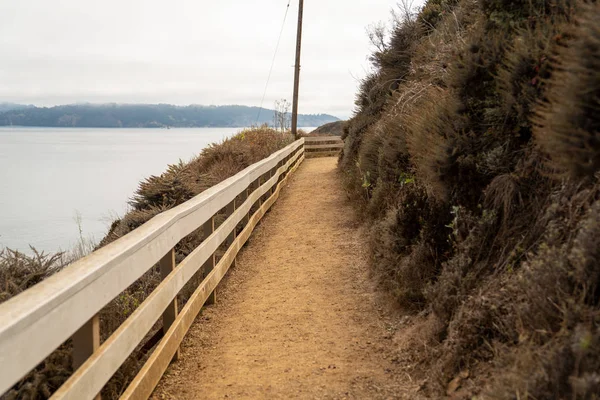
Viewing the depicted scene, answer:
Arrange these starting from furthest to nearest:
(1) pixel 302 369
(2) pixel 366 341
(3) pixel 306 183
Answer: (3) pixel 306 183 < (2) pixel 366 341 < (1) pixel 302 369

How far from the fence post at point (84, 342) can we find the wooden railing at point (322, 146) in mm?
22462

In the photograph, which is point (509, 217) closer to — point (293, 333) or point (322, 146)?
point (293, 333)

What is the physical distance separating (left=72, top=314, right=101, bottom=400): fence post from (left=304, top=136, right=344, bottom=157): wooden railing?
884 inches

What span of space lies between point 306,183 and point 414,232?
373 inches

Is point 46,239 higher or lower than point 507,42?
lower

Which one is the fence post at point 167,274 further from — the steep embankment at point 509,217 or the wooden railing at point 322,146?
the wooden railing at point 322,146

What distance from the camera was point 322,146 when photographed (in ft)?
84.9

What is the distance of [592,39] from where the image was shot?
10.2ft

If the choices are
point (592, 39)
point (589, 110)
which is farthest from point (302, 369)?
point (592, 39)

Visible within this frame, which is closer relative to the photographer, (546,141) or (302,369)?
(546,141)

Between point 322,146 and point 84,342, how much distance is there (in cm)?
2340

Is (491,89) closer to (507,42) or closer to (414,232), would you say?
(507,42)

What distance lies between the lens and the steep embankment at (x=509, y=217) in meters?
2.74

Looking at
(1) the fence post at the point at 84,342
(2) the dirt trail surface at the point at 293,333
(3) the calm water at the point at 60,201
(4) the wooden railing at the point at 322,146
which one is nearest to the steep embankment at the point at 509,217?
(2) the dirt trail surface at the point at 293,333
